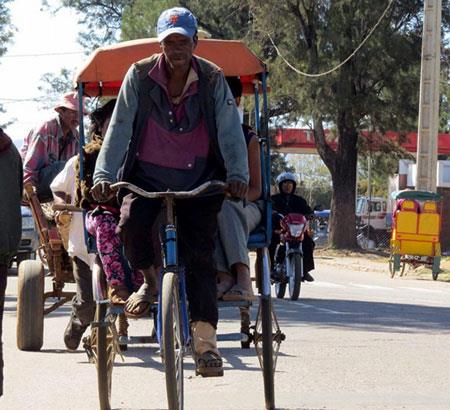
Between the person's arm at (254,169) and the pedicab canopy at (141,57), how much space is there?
55cm

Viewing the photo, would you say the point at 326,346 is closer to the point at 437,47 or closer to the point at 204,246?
the point at 204,246

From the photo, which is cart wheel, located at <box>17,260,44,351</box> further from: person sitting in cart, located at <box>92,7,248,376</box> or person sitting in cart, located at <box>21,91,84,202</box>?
person sitting in cart, located at <box>92,7,248,376</box>

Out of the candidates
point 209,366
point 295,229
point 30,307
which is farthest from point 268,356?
point 295,229

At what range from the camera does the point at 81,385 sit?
9.14m

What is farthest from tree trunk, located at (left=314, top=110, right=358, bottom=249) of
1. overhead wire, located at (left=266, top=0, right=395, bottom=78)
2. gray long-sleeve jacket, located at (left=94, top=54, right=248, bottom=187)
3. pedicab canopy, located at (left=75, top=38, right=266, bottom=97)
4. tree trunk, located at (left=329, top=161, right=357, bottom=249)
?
gray long-sleeve jacket, located at (left=94, top=54, right=248, bottom=187)

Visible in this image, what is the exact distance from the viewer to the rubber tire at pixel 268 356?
305 inches

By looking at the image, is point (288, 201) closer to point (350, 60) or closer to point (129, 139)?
point (129, 139)

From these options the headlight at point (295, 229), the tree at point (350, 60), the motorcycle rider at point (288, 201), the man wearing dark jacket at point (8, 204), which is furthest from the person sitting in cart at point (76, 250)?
the tree at point (350, 60)

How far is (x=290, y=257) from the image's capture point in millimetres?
18234

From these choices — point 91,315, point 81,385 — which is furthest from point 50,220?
point 81,385

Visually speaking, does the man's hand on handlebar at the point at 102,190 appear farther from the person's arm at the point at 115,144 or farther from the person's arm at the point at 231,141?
the person's arm at the point at 231,141

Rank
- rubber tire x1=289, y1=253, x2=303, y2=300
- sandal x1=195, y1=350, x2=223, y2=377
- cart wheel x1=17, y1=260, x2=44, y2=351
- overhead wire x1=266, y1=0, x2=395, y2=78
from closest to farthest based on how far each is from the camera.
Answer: sandal x1=195, y1=350, x2=223, y2=377
cart wheel x1=17, y1=260, x2=44, y2=351
rubber tire x1=289, y1=253, x2=303, y2=300
overhead wire x1=266, y1=0, x2=395, y2=78

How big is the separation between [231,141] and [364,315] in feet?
27.9

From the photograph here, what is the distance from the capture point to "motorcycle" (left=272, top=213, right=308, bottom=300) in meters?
17.8
